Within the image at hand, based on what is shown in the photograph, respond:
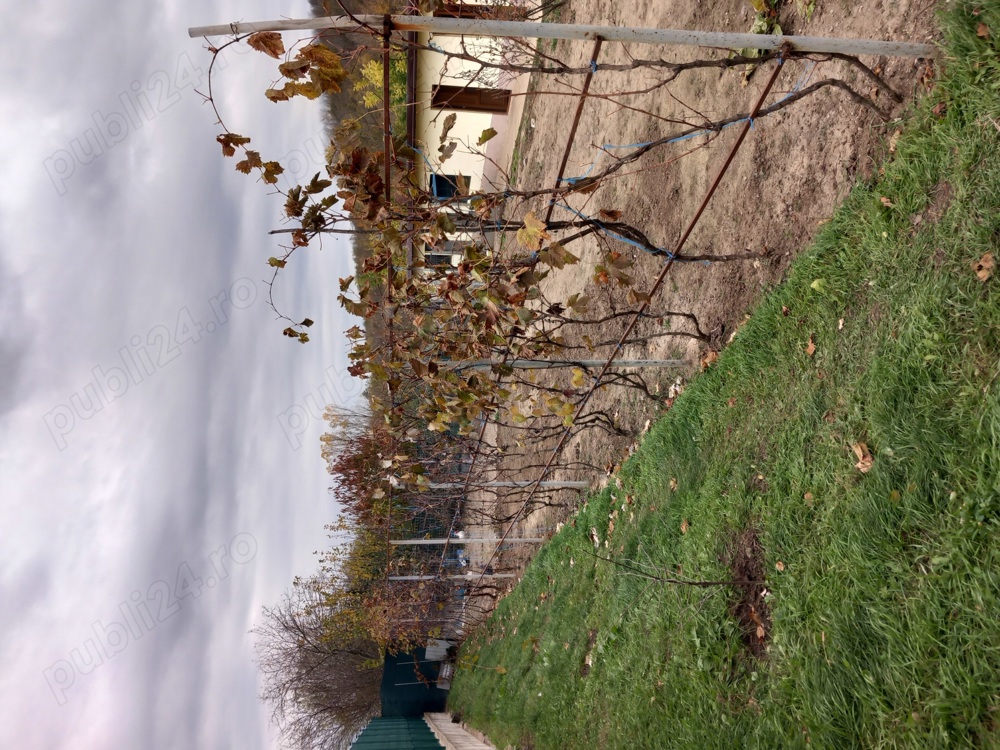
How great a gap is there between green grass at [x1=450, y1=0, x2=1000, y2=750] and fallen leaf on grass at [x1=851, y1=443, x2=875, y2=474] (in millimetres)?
37

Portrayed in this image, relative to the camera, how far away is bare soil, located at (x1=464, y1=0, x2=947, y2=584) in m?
3.29

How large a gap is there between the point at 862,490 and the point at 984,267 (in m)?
1.04

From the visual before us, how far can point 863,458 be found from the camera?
2.79m

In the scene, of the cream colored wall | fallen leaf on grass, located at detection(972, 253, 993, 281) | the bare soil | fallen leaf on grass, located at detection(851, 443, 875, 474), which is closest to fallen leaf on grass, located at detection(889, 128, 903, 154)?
the bare soil

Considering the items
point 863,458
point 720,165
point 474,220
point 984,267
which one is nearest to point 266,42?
point 474,220

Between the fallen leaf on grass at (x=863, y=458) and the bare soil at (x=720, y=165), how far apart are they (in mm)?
1166

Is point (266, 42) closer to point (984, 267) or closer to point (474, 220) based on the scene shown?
point (474, 220)

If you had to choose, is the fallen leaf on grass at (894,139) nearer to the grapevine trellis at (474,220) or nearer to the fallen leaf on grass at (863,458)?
the grapevine trellis at (474,220)

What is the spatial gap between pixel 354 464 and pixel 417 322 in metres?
11.2

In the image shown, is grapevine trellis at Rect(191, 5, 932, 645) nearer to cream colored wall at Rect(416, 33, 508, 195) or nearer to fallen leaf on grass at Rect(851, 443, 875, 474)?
fallen leaf on grass at Rect(851, 443, 875, 474)

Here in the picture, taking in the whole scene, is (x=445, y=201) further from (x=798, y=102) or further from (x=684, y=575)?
(x=684, y=575)

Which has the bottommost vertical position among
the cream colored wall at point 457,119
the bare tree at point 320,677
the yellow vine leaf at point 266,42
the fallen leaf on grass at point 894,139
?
the bare tree at point 320,677

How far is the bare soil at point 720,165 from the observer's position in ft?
10.8

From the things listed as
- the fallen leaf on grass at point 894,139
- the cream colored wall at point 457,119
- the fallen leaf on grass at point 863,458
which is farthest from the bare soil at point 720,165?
the cream colored wall at point 457,119
